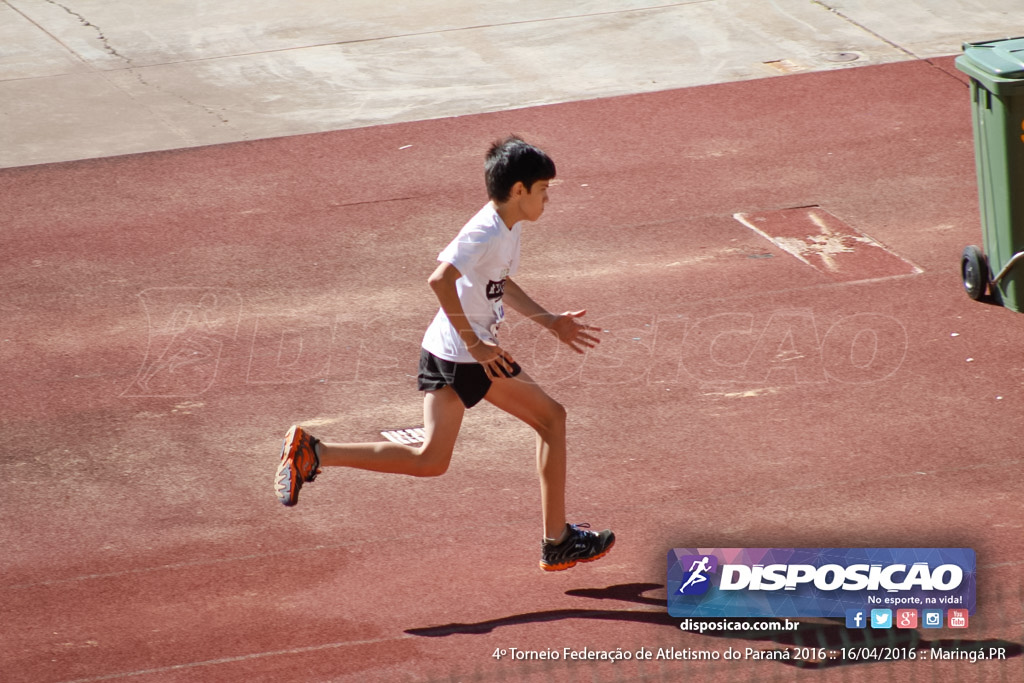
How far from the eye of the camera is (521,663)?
518 cm

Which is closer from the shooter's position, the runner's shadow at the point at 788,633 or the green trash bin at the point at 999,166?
the runner's shadow at the point at 788,633

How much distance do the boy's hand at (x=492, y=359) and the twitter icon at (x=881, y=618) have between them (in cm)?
176

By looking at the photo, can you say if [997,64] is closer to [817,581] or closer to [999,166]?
[999,166]

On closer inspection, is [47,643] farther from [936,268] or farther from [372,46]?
[372,46]

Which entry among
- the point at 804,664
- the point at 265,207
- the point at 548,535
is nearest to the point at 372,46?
the point at 265,207

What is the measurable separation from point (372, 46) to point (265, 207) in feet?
14.9

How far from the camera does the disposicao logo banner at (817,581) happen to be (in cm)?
539

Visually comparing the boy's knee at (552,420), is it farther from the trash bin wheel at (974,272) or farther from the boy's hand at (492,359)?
the trash bin wheel at (974,272)

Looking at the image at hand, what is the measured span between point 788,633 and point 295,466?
7.10 feet

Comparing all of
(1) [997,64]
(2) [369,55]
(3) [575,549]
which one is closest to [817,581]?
(3) [575,549]

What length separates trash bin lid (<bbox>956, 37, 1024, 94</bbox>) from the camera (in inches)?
313

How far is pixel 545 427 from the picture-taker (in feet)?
18.5

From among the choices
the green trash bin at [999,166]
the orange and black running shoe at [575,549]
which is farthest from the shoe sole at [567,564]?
the green trash bin at [999,166]

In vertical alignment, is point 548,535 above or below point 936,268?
above
